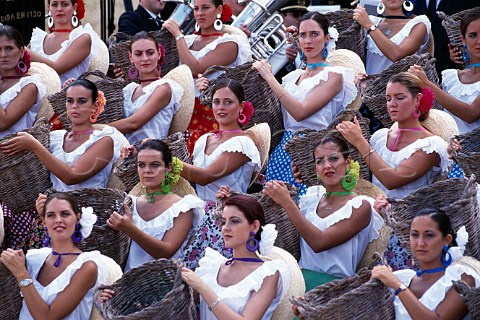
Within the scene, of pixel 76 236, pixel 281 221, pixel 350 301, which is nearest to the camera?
pixel 350 301

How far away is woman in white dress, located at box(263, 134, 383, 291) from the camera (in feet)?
18.7

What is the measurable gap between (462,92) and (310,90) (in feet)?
2.66

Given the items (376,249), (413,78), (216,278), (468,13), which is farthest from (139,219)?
(468,13)

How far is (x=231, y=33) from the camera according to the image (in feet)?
24.4

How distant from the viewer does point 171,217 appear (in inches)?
231

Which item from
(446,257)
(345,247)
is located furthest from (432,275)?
(345,247)

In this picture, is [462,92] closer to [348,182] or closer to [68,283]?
[348,182]

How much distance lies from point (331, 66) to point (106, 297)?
85.1 inches

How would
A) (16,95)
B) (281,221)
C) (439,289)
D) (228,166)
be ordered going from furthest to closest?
(16,95) → (228,166) → (281,221) → (439,289)

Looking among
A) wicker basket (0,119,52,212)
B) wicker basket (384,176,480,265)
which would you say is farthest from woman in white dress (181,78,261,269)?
wicker basket (384,176,480,265)

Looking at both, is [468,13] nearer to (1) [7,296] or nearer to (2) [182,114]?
(2) [182,114]

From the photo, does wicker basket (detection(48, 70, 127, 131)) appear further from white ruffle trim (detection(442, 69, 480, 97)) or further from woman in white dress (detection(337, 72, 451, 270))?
white ruffle trim (detection(442, 69, 480, 97))

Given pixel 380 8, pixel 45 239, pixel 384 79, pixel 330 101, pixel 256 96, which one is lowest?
pixel 45 239

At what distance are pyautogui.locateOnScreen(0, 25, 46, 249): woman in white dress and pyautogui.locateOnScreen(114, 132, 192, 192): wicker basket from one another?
0.84 m
